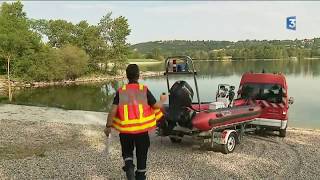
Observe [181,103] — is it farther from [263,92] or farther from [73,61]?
[73,61]

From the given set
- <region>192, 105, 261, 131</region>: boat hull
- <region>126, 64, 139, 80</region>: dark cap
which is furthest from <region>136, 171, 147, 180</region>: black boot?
<region>192, 105, 261, 131</region>: boat hull

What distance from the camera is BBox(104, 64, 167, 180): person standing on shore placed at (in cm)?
634

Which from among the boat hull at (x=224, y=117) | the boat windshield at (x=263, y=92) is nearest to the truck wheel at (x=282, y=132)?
the boat windshield at (x=263, y=92)

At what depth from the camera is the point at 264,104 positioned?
13758 mm

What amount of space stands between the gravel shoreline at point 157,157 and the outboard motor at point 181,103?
872mm

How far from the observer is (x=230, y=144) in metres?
11.1

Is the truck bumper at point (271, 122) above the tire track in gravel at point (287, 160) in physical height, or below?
above

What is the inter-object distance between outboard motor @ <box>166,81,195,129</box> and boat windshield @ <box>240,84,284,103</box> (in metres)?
3.88

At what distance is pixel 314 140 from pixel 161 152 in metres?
5.33

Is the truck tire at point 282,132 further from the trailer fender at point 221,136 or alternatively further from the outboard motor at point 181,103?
the outboard motor at point 181,103

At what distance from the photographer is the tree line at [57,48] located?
205 feet

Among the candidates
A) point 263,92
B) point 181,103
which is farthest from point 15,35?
point 181,103

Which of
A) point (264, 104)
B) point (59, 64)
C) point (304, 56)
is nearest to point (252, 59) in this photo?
point (304, 56)

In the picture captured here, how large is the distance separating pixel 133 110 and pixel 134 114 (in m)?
0.06
